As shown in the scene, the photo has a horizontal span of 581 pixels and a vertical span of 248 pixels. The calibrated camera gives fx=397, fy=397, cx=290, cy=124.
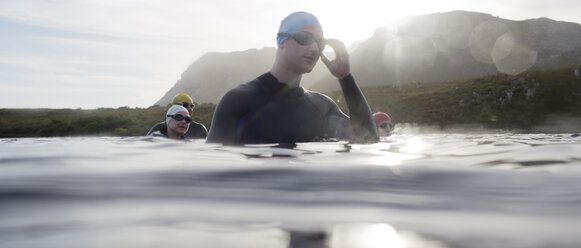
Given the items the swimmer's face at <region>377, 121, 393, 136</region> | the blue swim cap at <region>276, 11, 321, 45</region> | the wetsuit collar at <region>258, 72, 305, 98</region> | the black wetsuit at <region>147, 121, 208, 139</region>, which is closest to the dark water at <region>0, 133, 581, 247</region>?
the wetsuit collar at <region>258, 72, 305, 98</region>

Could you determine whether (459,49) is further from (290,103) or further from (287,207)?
(287,207)

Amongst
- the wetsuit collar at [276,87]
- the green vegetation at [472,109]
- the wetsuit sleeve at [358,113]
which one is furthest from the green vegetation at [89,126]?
the wetsuit sleeve at [358,113]

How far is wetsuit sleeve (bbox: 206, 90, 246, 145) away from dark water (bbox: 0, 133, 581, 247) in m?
2.40

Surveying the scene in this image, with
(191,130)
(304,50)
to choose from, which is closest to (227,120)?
(304,50)

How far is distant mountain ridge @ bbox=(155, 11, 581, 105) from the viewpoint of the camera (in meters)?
109

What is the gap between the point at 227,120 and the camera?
16.2 feet

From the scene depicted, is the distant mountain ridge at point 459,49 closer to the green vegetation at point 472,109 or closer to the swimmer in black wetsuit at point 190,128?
the green vegetation at point 472,109

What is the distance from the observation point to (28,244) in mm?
1066

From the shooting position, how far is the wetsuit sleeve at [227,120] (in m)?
4.84

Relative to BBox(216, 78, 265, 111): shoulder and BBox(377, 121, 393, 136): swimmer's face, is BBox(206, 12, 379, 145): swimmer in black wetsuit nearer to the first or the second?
BBox(216, 78, 265, 111): shoulder

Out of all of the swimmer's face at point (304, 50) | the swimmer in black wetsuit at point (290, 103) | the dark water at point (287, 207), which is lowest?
the dark water at point (287, 207)

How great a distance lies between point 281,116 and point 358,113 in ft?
3.48

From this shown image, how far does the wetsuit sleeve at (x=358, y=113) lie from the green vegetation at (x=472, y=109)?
90.8ft

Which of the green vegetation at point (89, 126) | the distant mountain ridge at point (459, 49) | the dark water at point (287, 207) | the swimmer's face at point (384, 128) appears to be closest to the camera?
the dark water at point (287, 207)
